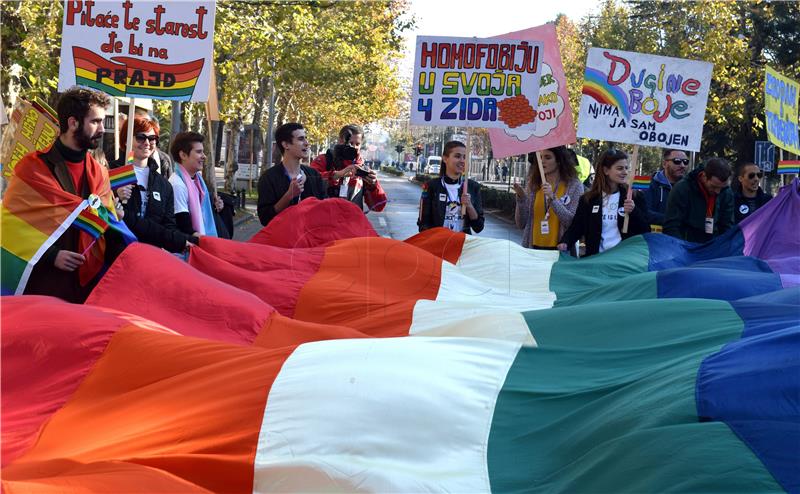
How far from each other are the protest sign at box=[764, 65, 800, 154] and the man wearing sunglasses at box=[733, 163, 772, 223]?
0.41m

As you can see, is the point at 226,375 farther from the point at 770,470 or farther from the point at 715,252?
the point at 715,252

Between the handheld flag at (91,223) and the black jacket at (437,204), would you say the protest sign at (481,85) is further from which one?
the handheld flag at (91,223)

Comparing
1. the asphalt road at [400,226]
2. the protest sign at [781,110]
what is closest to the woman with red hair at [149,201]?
the protest sign at [781,110]

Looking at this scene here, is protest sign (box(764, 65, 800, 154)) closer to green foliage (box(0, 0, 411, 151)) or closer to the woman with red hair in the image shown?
the woman with red hair

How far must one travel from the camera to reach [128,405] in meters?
4.17

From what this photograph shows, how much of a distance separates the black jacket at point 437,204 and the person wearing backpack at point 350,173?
6.38 ft

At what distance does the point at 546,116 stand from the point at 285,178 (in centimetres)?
289

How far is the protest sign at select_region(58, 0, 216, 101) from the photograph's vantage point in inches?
324

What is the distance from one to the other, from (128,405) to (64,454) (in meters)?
0.34

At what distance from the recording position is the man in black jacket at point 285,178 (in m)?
9.30

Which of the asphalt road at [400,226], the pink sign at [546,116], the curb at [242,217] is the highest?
the pink sign at [546,116]

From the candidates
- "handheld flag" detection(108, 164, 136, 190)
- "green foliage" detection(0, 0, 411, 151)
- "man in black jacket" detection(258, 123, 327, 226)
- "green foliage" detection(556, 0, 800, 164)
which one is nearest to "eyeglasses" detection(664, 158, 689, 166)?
"man in black jacket" detection(258, 123, 327, 226)

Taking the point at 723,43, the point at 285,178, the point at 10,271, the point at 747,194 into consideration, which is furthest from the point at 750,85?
the point at 10,271

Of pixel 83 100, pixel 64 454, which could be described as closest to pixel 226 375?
pixel 64 454
